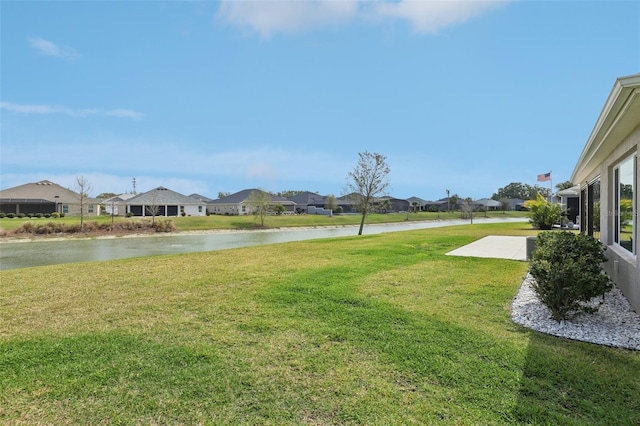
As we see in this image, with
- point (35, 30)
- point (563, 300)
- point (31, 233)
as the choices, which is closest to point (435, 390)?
point (563, 300)

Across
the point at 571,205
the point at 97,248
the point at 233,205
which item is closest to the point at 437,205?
the point at 233,205

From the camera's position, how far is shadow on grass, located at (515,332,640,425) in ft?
7.92

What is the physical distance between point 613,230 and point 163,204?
170 ft

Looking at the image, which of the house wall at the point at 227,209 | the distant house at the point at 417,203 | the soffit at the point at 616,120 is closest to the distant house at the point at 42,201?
the house wall at the point at 227,209

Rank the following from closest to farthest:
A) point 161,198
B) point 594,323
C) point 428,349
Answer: point 428,349
point 594,323
point 161,198

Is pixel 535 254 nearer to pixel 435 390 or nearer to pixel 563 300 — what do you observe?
pixel 563 300

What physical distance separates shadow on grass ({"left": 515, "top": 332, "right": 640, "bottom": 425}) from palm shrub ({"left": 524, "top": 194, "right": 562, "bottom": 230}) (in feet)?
68.1

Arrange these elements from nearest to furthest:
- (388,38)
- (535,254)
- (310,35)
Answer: (535,254)
(388,38)
(310,35)

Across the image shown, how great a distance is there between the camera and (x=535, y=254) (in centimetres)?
505

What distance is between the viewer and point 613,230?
6516 millimetres

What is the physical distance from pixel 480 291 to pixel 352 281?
7.20 feet

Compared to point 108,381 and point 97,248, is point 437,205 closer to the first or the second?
point 97,248

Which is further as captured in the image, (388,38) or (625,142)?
(388,38)

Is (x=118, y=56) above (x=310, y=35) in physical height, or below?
below
